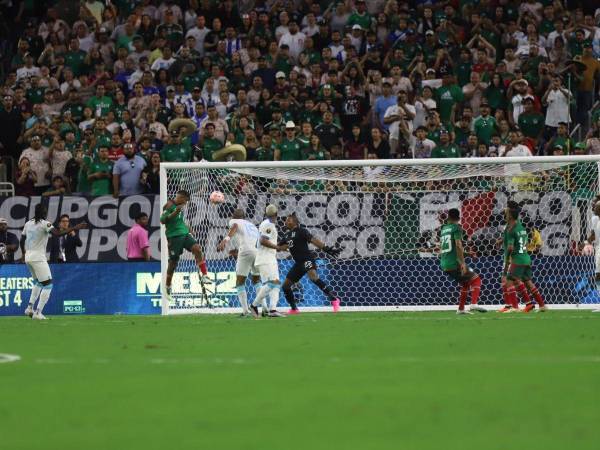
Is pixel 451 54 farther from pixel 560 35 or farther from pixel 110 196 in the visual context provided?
pixel 110 196

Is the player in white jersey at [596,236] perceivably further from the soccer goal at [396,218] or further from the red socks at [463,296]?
the red socks at [463,296]

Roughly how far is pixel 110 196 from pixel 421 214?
691 cm

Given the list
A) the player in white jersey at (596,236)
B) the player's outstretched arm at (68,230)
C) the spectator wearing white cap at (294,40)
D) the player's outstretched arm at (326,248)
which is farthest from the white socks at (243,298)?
the spectator wearing white cap at (294,40)

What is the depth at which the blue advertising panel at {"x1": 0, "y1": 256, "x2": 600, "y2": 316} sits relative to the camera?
23.8 meters

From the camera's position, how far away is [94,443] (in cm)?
721

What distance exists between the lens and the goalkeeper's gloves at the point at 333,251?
963 inches

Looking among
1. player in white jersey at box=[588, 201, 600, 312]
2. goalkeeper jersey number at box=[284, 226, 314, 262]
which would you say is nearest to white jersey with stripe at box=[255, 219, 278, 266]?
goalkeeper jersey number at box=[284, 226, 314, 262]

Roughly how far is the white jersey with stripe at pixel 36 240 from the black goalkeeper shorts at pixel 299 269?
4.77m

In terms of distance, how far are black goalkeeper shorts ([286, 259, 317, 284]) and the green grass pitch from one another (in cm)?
743

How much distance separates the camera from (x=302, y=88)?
27422mm

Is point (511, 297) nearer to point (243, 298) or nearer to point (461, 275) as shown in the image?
point (461, 275)

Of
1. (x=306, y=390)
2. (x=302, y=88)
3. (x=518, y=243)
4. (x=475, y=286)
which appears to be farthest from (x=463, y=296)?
(x=306, y=390)

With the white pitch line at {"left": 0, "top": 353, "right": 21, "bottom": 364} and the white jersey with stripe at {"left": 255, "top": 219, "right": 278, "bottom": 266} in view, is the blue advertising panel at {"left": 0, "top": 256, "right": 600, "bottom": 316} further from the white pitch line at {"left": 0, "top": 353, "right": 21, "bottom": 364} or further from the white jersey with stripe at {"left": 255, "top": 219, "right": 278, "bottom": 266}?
the white pitch line at {"left": 0, "top": 353, "right": 21, "bottom": 364}

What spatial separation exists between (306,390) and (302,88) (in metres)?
18.4
